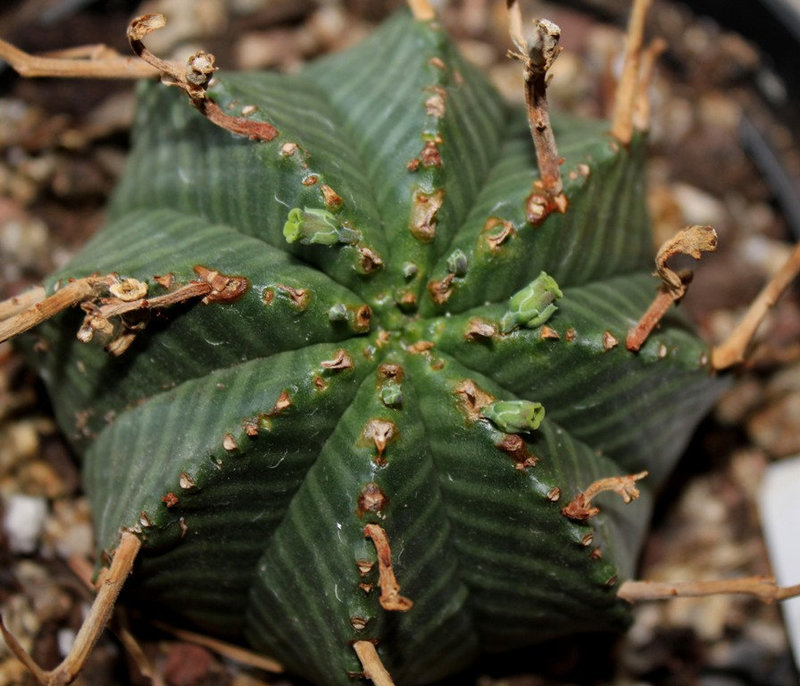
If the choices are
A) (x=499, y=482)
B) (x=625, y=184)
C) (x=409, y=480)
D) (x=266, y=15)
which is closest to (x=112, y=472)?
(x=409, y=480)

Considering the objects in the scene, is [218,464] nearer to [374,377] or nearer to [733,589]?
[374,377]

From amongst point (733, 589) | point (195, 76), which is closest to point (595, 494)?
point (733, 589)

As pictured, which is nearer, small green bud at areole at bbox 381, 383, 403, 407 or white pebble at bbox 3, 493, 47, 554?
small green bud at areole at bbox 381, 383, 403, 407

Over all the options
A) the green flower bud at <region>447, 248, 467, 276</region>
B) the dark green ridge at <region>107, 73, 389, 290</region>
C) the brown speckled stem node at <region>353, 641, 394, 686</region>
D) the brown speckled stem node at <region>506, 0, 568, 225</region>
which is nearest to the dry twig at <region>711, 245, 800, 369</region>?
the brown speckled stem node at <region>506, 0, 568, 225</region>

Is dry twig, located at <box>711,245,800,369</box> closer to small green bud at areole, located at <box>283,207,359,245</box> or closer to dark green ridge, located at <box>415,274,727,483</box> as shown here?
dark green ridge, located at <box>415,274,727,483</box>

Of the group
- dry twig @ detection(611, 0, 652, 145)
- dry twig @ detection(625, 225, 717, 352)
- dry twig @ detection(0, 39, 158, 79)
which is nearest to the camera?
dry twig @ detection(625, 225, 717, 352)

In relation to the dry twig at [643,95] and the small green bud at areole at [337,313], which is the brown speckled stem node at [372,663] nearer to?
the small green bud at areole at [337,313]

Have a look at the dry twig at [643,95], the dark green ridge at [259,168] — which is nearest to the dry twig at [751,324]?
the dry twig at [643,95]
